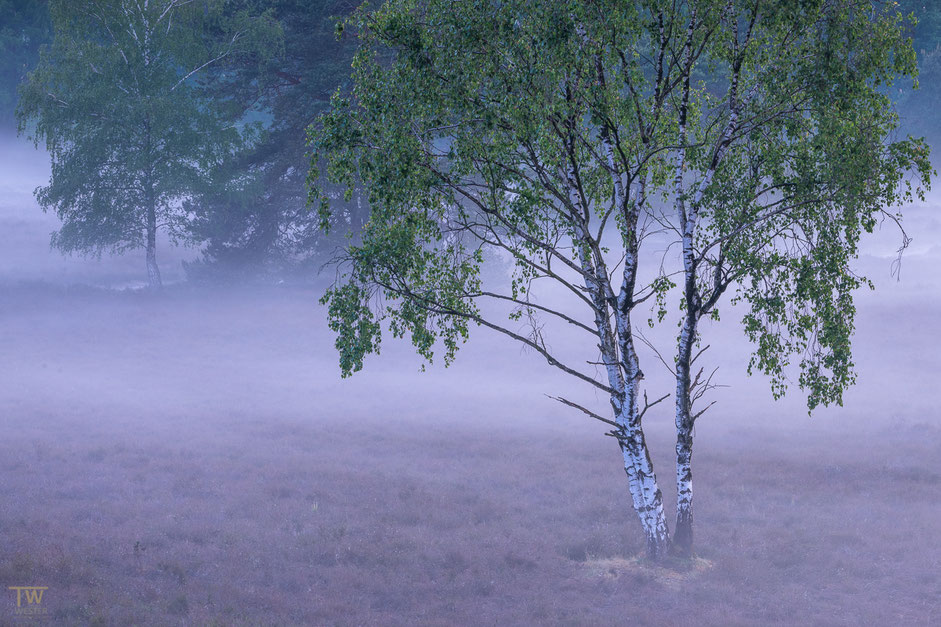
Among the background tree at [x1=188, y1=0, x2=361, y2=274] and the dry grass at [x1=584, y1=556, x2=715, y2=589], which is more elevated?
the background tree at [x1=188, y1=0, x2=361, y2=274]

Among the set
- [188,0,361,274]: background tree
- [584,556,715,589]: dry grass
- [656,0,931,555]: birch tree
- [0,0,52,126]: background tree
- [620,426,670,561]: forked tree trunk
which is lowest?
[584,556,715,589]: dry grass

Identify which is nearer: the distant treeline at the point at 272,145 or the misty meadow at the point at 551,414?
the misty meadow at the point at 551,414

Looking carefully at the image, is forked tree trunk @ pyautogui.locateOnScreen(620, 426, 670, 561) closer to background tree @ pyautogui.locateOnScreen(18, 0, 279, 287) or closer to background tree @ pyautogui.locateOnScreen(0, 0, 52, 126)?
background tree @ pyautogui.locateOnScreen(18, 0, 279, 287)

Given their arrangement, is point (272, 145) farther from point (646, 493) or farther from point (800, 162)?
point (800, 162)

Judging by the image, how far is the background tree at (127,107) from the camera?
129 ft

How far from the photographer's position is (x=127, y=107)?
39281 mm

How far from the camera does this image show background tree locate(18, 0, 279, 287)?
39.4 m

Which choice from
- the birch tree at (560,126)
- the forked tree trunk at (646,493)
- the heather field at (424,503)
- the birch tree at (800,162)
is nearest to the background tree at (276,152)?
the heather field at (424,503)

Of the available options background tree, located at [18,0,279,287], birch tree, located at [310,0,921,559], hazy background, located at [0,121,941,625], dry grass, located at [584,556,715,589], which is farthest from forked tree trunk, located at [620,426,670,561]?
background tree, located at [18,0,279,287]

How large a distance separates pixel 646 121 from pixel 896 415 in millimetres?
18739

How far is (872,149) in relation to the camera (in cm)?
1202

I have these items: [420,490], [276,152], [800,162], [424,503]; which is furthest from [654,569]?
[276,152]

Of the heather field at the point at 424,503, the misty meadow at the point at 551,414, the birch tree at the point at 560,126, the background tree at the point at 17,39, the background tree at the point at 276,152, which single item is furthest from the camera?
the background tree at the point at 17,39

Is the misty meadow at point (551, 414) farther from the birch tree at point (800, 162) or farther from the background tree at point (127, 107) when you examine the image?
the background tree at point (127, 107)
